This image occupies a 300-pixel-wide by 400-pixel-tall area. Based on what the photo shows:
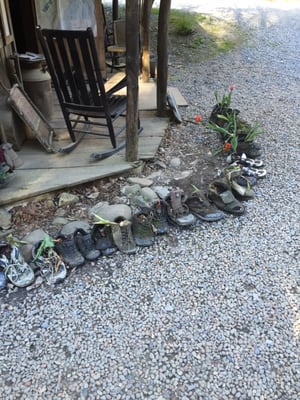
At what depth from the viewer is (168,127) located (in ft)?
11.7

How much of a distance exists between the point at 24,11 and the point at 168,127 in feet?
6.98

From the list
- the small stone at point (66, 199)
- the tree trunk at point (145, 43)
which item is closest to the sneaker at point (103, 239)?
the small stone at point (66, 199)

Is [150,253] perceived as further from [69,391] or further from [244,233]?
[69,391]

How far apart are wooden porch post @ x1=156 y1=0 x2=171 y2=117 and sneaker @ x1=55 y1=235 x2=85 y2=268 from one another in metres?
2.02

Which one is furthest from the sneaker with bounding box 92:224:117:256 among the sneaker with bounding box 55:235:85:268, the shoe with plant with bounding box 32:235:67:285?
the shoe with plant with bounding box 32:235:67:285

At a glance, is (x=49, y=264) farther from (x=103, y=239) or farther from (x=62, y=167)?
(x=62, y=167)

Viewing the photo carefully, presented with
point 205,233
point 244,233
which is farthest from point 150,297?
point 244,233

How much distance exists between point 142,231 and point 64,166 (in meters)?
0.89

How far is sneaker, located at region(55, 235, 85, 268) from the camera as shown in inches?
80.5

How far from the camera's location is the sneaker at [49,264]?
1.97m

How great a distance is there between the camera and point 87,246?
2125mm

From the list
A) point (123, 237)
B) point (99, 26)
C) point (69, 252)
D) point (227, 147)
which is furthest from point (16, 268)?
point (99, 26)

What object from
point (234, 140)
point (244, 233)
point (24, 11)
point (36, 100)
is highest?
point (24, 11)

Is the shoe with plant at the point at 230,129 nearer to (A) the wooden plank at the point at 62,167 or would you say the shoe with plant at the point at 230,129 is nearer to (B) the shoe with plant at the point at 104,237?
(A) the wooden plank at the point at 62,167
